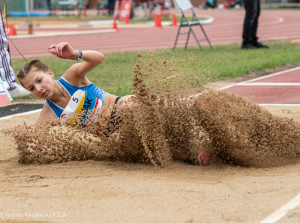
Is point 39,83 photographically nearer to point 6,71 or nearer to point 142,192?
point 142,192

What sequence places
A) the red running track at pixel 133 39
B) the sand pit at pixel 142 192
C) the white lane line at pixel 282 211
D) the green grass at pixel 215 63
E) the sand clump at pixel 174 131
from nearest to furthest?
the white lane line at pixel 282 211
the sand pit at pixel 142 192
the sand clump at pixel 174 131
the green grass at pixel 215 63
the red running track at pixel 133 39

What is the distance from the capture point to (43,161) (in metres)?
4.45

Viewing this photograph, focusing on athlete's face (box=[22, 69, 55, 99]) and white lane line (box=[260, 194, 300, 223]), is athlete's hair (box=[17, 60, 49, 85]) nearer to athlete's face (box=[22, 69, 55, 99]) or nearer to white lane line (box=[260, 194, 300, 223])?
athlete's face (box=[22, 69, 55, 99])

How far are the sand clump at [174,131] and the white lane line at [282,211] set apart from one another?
3.24ft

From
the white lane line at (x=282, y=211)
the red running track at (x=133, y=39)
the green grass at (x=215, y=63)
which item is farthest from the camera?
the red running track at (x=133, y=39)

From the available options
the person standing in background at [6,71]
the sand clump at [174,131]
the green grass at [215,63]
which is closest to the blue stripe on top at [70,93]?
the sand clump at [174,131]

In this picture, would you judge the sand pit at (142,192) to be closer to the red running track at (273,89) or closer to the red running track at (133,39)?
the red running track at (273,89)

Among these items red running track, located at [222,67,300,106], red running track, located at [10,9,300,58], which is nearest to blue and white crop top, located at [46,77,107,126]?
red running track, located at [222,67,300,106]

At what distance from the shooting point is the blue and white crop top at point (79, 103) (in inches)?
177

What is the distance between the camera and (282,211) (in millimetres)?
2947

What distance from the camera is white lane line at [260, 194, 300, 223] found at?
2.84 m

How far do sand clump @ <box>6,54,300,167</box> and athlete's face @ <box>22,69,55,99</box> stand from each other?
0.28 meters

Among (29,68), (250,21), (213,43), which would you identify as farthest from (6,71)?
(213,43)

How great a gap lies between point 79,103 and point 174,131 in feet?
2.87
